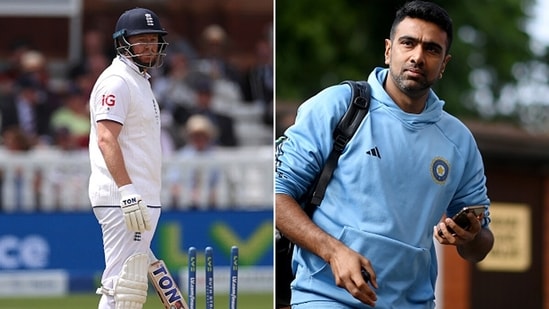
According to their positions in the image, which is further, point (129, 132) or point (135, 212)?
point (129, 132)

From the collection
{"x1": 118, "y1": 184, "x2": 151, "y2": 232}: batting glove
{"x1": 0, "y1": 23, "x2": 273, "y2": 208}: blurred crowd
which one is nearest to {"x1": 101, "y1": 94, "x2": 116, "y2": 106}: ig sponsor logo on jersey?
{"x1": 118, "y1": 184, "x2": 151, "y2": 232}: batting glove

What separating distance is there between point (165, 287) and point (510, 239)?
1227cm

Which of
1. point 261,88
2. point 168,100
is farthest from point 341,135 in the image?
point 261,88

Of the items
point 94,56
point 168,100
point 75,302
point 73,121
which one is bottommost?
point 75,302

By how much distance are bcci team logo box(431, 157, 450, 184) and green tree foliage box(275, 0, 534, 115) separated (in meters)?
24.7

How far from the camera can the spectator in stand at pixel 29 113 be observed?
20.1m

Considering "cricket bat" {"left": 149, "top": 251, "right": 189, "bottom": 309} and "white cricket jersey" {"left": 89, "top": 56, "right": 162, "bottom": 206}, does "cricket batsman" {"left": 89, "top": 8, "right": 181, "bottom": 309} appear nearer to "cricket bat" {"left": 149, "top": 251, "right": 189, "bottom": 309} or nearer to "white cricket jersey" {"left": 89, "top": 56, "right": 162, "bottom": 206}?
"white cricket jersey" {"left": 89, "top": 56, "right": 162, "bottom": 206}

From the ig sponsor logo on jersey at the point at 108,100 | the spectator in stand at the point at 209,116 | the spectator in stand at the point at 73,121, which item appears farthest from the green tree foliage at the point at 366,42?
the ig sponsor logo on jersey at the point at 108,100

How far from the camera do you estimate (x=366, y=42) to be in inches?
1346

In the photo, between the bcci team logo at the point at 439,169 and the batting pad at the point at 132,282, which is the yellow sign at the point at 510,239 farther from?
the bcci team logo at the point at 439,169

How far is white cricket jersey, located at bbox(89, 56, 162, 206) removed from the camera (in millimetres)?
6184

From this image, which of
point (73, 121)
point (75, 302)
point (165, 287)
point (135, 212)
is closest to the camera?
point (135, 212)

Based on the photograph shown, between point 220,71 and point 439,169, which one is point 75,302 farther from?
point 439,169

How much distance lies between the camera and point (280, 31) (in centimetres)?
3228
